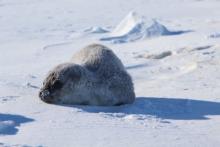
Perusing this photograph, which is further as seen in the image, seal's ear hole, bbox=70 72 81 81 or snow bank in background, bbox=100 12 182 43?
snow bank in background, bbox=100 12 182 43

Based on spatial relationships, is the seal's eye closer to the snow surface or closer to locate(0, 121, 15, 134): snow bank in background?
the snow surface

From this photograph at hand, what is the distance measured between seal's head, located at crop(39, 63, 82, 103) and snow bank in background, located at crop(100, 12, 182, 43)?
588 centimetres

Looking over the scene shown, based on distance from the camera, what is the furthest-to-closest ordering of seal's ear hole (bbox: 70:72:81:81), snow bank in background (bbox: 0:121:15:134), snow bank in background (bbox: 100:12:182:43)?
snow bank in background (bbox: 100:12:182:43) < seal's ear hole (bbox: 70:72:81:81) < snow bank in background (bbox: 0:121:15:134)

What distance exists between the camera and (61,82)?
6.99 meters

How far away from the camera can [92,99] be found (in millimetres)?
7047

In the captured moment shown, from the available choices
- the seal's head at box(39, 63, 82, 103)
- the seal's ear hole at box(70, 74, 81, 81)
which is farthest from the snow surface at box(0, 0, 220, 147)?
the seal's ear hole at box(70, 74, 81, 81)

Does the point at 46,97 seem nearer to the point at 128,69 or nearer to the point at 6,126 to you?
the point at 6,126

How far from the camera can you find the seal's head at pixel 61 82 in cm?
694

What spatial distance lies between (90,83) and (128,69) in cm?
327

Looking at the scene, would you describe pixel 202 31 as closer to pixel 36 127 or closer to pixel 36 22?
pixel 36 22

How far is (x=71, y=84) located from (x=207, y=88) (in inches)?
83.6

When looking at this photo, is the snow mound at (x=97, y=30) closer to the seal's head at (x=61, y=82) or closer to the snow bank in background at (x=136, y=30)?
the snow bank in background at (x=136, y=30)

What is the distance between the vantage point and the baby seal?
275 inches

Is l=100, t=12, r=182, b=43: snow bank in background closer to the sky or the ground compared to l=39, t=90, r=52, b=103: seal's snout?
closer to the sky
